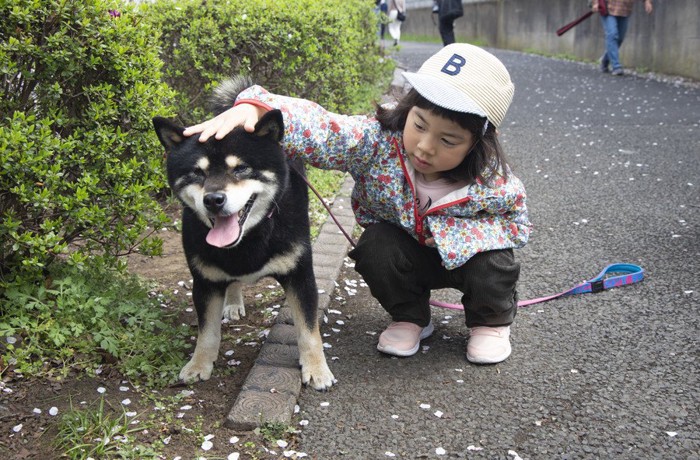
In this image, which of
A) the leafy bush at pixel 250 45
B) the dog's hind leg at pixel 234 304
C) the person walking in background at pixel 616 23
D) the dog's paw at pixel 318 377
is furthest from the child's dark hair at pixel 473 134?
the person walking in background at pixel 616 23

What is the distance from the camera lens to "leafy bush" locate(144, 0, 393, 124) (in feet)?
17.6

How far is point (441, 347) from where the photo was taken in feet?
12.1

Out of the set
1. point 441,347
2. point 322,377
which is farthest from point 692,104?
point 322,377

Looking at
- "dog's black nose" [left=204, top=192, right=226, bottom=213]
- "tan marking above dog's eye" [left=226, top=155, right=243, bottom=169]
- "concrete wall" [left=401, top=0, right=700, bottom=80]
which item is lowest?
"concrete wall" [left=401, top=0, right=700, bottom=80]

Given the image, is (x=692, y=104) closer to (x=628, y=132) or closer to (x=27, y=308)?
(x=628, y=132)

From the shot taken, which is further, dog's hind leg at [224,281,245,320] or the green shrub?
dog's hind leg at [224,281,245,320]

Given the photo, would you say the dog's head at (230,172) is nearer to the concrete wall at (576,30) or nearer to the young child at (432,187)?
the young child at (432,187)

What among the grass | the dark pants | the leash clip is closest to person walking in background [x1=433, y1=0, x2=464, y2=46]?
the leash clip

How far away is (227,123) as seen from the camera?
2922mm

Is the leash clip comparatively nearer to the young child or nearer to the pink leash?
the pink leash

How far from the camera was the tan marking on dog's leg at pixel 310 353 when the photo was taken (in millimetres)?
3229

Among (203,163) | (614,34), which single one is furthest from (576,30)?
(203,163)

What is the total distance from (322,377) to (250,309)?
0.96 m

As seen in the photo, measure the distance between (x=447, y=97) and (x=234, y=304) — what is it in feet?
5.39
